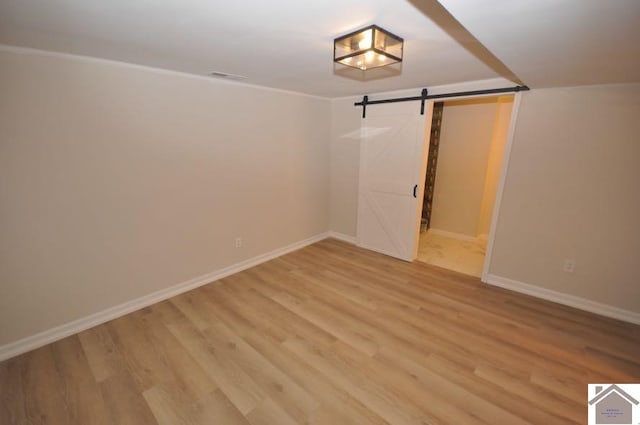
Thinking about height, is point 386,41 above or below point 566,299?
above

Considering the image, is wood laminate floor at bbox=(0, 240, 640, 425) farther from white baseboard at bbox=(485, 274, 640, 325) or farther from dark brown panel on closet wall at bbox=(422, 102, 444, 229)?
dark brown panel on closet wall at bbox=(422, 102, 444, 229)

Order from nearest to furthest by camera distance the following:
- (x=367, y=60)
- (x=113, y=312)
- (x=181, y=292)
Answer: (x=367, y=60) → (x=113, y=312) → (x=181, y=292)

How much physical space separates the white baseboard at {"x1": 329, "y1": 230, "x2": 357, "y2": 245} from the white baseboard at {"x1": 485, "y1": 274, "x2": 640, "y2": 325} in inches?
81.0

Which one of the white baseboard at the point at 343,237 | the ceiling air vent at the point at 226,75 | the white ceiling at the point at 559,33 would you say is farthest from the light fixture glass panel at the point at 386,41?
the white baseboard at the point at 343,237

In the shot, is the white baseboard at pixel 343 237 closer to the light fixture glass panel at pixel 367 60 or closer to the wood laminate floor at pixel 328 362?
the wood laminate floor at pixel 328 362

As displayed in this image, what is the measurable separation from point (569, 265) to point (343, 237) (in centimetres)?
300

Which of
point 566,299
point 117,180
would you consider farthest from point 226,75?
point 566,299

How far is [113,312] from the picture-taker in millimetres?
2584

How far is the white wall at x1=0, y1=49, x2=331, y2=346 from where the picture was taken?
Result: 205 cm

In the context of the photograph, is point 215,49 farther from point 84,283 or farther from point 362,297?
point 362,297

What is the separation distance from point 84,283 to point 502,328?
391 centimetres

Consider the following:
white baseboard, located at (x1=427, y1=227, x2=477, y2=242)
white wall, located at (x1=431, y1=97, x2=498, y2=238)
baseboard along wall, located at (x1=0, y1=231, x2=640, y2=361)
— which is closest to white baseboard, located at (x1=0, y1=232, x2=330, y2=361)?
baseboard along wall, located at (x1=0, y1=231, x2=640, y2=361)

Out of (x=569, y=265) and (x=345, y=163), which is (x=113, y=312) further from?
Answer: (x=569, y=265)

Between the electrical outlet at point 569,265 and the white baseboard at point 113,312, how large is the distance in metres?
3.59
